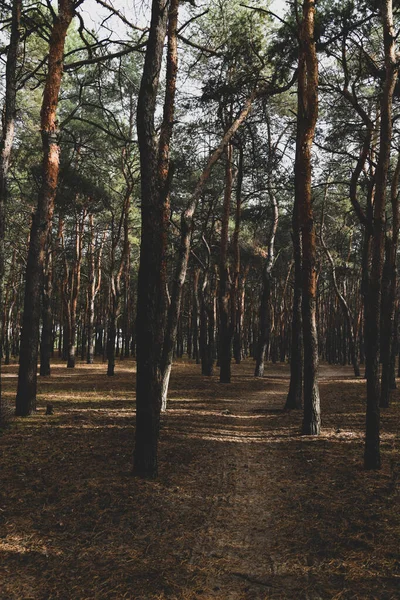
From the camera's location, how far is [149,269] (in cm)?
586

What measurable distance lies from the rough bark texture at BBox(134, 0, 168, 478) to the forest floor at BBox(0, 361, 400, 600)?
663 millimetres

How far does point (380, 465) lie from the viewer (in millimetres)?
6332

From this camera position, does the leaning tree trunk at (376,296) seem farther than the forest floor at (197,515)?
Yes

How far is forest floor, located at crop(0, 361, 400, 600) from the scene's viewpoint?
371 centimetres

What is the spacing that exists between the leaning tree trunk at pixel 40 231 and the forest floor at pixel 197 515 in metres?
1.04

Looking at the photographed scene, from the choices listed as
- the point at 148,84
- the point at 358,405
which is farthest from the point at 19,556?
the point at 358,405

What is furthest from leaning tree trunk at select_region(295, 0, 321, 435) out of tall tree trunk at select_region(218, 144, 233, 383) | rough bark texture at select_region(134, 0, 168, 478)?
tall tree trunk at select_region(218, 144, 233, 383)

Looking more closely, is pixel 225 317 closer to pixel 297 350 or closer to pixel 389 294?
pixel 389 294

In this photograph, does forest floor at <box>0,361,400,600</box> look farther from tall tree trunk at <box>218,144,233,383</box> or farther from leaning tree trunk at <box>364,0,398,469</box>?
tall tree trunk at <box>218,144,233,383</box>

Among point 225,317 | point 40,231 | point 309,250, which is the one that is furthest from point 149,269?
point 225,317

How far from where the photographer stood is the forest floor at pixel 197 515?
3.71m

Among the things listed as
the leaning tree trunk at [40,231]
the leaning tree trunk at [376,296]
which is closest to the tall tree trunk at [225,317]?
the leaning tree trunk at [40,231]

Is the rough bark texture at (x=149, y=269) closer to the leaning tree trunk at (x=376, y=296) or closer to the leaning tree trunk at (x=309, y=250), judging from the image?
the leaning tree trunk at (x=376, y=296)

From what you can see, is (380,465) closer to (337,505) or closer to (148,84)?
(337,505)
